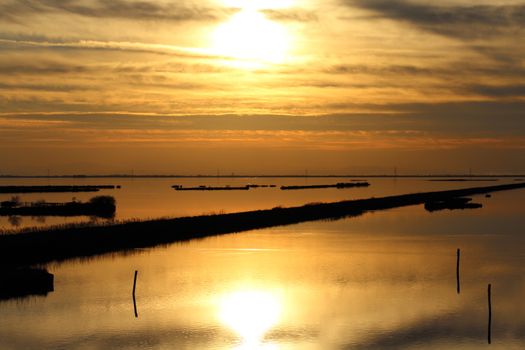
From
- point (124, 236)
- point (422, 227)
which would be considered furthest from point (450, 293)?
point (422, 227)

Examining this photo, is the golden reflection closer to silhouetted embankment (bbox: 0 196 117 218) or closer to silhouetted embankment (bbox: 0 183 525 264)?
silhouetted embankment (bbox: 0 183 525 264)

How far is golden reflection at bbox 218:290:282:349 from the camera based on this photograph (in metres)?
26.4

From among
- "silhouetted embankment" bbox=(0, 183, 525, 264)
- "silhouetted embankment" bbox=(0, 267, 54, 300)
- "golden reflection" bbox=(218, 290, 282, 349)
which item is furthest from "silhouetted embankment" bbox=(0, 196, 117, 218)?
"golden reflection" bbox=(218, 290, 282, 349)

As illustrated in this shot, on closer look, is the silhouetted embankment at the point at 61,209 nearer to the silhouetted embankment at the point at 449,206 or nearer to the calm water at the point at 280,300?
the calm water at the point at 280,300

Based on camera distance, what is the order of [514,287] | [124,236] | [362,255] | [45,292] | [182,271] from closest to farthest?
[45,292], [514,287], [182,271], [362,255], [124,236]

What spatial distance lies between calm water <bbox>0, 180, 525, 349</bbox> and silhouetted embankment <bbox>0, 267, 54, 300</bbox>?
770 millimetres

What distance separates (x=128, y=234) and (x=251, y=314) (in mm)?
31051

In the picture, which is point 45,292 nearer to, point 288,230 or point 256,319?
point 256,319

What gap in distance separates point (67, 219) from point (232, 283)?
168 ft

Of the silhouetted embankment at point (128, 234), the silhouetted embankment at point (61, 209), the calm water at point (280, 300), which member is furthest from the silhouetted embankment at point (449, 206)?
the calm water at point (280, 300)

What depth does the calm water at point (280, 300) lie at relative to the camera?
2636 centimetres

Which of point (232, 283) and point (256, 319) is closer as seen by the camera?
point (256, 319)

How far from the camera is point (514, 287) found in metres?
38.0

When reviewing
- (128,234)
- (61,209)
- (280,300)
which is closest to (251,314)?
(280,300)
